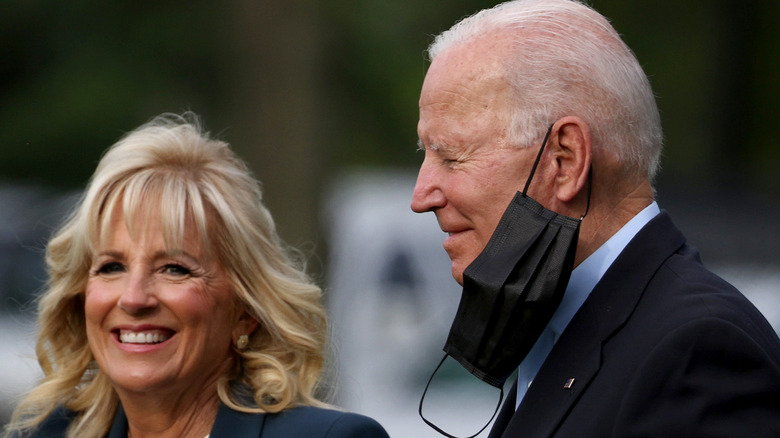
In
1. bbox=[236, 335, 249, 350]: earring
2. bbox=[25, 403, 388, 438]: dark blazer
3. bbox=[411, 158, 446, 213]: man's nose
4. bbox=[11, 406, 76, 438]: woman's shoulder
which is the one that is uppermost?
bbox=[411, 158, 446, 213]: man's nose

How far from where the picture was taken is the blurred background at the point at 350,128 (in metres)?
6.81

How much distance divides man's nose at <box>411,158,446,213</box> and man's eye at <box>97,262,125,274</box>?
1.22 meters

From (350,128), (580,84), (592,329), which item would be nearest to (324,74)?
(350,128)

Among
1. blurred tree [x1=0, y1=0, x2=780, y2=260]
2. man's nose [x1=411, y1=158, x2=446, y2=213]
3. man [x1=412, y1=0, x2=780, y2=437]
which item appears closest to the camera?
man [x1=412, y1=0, x2=780, y2=437]

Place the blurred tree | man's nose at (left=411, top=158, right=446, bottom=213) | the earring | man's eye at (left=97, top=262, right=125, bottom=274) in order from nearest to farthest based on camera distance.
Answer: man's nose at (left=411, top=158, right=446, bottom=213)
man's eye at (left=97, top=262, right=125, bottom=274)
the earring
the blurred tree

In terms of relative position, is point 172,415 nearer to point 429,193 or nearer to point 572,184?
point 429,193

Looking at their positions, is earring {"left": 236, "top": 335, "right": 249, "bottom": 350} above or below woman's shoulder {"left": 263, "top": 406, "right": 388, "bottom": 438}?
above

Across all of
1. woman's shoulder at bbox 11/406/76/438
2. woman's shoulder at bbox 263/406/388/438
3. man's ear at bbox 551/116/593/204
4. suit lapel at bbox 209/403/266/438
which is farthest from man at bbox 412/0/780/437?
woman's shoulder at bbox 11/406/76/438

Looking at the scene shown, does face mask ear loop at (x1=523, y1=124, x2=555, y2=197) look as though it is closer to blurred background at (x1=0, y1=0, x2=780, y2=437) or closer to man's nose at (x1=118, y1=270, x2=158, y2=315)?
man's nose at (x1=118, y1=270, x2=158, y2=315)

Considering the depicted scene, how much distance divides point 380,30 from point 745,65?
8.50 ft

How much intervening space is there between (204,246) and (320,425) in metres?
0.65

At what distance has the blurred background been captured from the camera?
681cm

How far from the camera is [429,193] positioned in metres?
2.54

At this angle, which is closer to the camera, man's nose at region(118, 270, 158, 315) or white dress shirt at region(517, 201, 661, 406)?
white dress shirt at region(517, 201, 661, 406)
